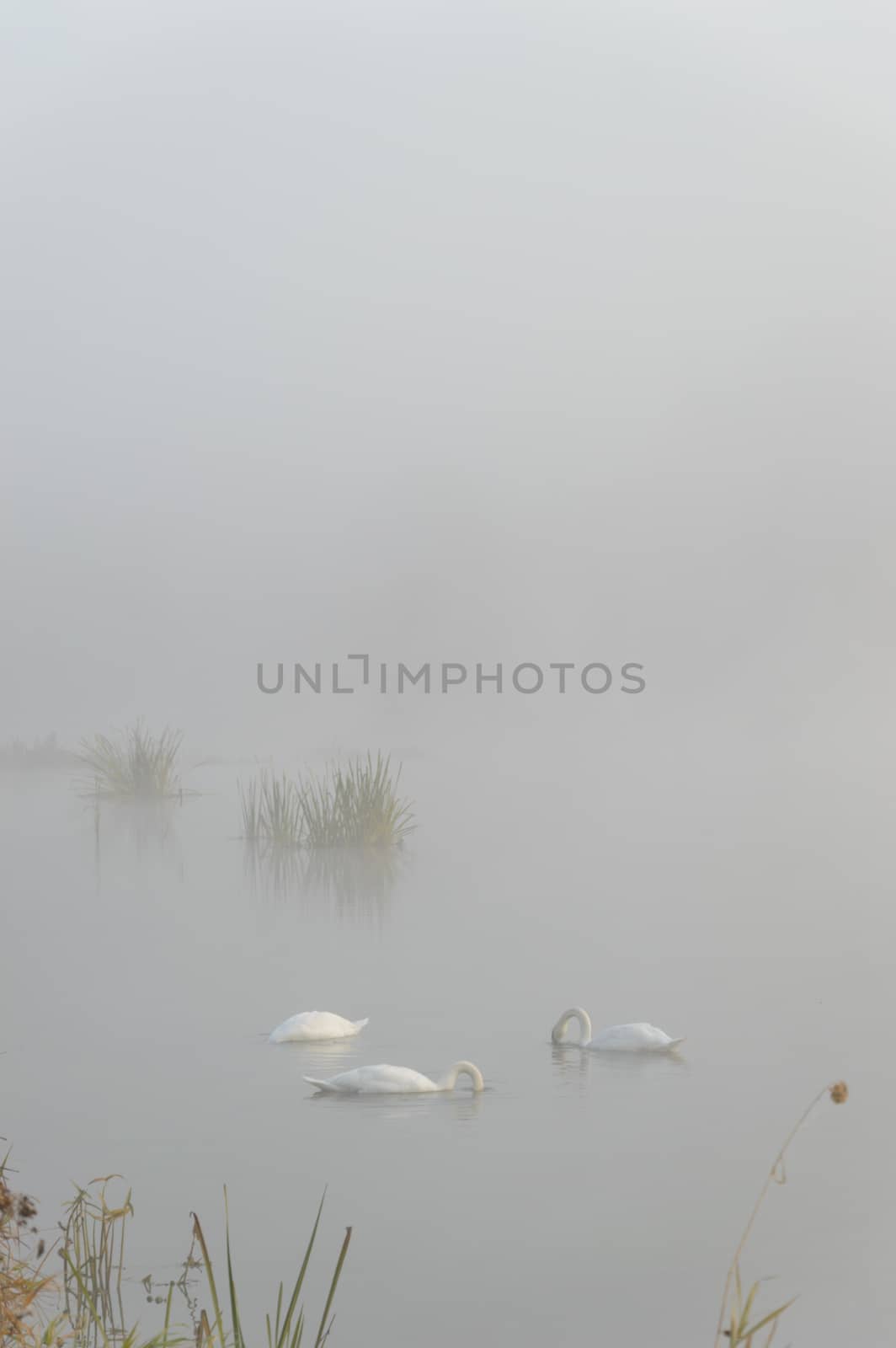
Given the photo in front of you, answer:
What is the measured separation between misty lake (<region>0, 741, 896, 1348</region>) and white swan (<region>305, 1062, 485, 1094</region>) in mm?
62

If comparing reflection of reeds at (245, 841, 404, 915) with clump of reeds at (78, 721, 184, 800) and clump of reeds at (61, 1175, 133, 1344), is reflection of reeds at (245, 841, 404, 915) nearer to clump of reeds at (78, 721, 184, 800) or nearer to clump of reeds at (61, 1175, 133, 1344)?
clump of reeds at (78, 721, 184, 800)

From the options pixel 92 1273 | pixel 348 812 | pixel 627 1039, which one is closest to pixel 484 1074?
pixel 627 1039

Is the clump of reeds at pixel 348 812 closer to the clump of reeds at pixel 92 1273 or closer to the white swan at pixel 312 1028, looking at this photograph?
the white swan at pixel 312 1028

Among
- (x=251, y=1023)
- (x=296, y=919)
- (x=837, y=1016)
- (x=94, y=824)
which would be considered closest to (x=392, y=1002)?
(x=251, y=1023)

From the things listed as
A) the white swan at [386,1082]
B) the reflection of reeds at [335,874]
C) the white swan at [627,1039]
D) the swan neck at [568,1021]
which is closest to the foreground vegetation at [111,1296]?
the white swan at [386,1082]

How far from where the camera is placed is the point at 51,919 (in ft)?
39.5

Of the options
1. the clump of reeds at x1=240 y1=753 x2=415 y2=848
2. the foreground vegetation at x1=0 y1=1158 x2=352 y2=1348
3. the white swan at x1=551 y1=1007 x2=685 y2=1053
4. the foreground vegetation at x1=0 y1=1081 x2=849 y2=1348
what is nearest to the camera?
the foreground vegetation at x1=0 y1=1081 x2=849 y2=1348

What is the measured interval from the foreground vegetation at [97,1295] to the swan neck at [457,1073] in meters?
1.15

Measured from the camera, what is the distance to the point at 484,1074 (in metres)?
6.96

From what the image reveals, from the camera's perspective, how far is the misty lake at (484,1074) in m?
5.06

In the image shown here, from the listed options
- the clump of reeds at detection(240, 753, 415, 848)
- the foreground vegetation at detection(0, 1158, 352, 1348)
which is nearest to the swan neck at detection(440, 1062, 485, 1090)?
the foreground vegetation at detection(0, 1158, 352, 1348)

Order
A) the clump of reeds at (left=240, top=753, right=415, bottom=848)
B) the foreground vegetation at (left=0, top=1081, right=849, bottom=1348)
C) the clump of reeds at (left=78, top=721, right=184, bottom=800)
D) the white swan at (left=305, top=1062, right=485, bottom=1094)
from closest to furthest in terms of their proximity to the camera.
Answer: the foreground vegetation at (left=0, top=1081, right=849, bottom=1348) < the white swan at (left=305, top=1062, right=485, bottom=1094) < the clump of reeds at (left=240, top=753, right=415, bottom=848) < the clump of reeds at (left=78, top=721, right=184, bottom=800)

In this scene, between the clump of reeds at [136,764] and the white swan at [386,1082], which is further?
the clump of reeds at [136,764]

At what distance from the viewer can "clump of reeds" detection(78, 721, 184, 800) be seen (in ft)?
53.7
